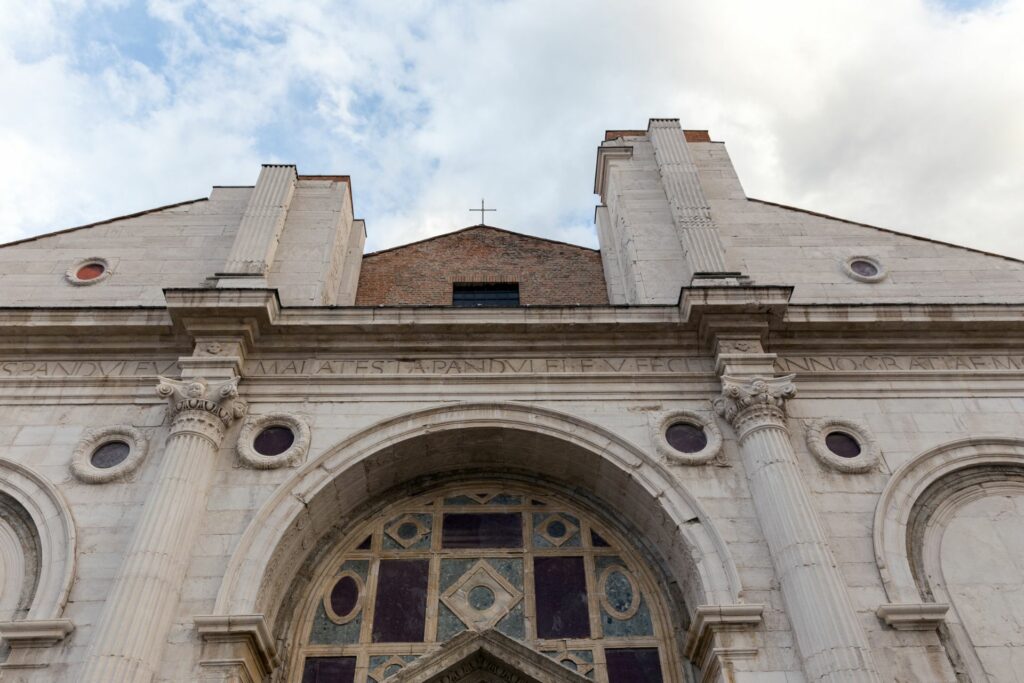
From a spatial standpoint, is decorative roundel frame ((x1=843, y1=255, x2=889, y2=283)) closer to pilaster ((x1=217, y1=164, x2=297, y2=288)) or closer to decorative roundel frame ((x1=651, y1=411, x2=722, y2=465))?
decorative roundel frame ((x1=651, y1=411, x2=722, y2=465))

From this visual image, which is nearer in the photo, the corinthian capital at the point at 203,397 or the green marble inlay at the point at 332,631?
the green marble inlay at the point at 332,631

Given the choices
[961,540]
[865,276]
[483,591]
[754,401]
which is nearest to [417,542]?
[483,591]

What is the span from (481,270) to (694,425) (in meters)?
5.65

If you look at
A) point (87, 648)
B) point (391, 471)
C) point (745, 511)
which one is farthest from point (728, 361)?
point (87, 648)

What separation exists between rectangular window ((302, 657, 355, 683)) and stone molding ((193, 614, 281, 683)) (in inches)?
35.9

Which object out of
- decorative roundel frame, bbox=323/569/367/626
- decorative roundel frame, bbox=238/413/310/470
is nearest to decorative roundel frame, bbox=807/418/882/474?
decorative roundel frame, bbox=323/569/367/626

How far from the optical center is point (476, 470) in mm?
11656

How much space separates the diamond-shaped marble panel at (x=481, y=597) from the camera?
10094 mm

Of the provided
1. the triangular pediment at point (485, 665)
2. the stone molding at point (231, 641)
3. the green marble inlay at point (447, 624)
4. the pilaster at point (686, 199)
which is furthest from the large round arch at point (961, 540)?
the stone molding at point (231, 641)

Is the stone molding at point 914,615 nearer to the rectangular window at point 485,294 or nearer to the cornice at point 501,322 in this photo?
the cornice at point 501,322

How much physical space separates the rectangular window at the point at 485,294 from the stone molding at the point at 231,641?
23.3 ft

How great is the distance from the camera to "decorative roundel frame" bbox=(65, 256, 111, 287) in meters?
13.0

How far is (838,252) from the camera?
44.6ft

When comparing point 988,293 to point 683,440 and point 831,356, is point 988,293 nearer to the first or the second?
point 831,356
